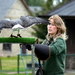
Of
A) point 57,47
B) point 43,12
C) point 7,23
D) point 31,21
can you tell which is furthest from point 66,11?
point 57,47

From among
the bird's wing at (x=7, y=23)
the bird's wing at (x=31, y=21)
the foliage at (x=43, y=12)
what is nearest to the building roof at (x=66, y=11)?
the foliage at (x=43, y=12)

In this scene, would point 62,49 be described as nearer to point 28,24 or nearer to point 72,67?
point 28,24

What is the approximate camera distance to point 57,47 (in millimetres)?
3707

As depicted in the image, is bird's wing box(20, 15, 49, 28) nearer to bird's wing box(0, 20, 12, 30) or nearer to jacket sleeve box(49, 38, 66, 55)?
bird's wing box(0, 20, 12, 30)

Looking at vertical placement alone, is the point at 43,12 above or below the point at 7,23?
above

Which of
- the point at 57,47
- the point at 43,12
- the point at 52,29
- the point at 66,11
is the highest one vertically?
the point at 43,12

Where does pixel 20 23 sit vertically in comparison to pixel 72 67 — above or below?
above

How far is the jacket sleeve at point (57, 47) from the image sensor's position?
3.63 m

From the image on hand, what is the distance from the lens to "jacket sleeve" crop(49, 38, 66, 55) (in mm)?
3629

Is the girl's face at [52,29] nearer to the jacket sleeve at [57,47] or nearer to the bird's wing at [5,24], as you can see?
the jacket sleeve at [57,47]

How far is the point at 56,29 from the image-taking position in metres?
3.92

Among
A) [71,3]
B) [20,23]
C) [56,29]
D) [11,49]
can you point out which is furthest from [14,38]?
[11,49]

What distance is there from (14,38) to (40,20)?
1.22ft

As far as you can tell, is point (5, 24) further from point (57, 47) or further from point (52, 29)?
point (57, 47)
